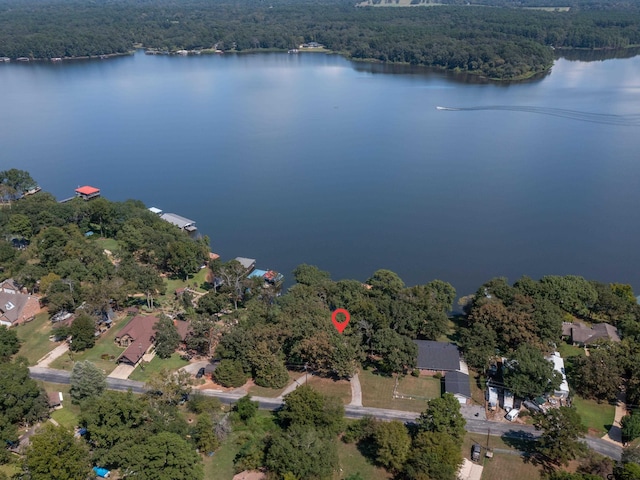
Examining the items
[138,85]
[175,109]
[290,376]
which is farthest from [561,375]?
[138,85]

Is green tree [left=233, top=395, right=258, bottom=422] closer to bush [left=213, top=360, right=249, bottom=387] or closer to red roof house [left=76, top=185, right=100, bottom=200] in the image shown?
bush [left=213, top=360, right=249, bottom=387]

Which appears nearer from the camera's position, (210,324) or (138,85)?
(210,324)

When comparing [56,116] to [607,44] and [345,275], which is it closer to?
[345,275]

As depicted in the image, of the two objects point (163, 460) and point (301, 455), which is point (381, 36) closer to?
point (301, 455)

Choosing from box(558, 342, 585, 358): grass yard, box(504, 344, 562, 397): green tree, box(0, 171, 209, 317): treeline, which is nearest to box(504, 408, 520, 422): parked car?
box(504, 344, 562, 397): green tree

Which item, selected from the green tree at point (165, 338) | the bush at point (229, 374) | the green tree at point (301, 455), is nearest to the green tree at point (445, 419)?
the green tree at point (301, 455)

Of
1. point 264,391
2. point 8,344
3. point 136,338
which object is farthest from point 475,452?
point 8,344
